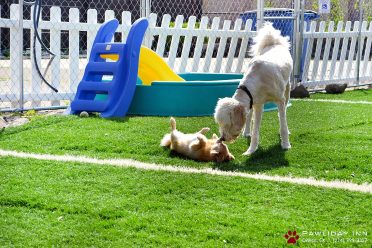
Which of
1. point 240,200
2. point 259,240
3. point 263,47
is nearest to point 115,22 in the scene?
point 263,47

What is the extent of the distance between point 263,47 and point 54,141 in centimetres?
234

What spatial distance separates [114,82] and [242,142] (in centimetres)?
201

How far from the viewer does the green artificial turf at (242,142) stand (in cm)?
502

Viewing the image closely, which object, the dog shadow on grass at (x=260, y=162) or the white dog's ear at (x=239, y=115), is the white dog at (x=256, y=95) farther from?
the dog shadow on grass at (x=260, y=162)

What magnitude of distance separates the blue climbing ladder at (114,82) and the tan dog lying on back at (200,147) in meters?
1.88

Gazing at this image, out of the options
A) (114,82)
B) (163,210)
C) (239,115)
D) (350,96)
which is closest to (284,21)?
(350,96)

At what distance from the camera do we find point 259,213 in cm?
373

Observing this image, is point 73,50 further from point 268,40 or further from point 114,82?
point 268,40

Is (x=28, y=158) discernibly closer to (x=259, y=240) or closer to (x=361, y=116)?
(x=259, y=240)

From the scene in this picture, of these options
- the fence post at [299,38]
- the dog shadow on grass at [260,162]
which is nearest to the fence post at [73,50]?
the dog shadow on grass at [260,162]

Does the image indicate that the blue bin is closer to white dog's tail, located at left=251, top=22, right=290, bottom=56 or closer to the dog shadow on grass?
white dog's tail, located at left=251, top=22, right=290, bottom=56

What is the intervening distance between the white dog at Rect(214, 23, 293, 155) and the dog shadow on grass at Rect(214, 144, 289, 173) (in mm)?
111

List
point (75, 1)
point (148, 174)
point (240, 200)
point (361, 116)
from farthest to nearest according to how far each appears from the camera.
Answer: point (75, 1) → point (361, 116) → point (148, 174) → point (240, 200)

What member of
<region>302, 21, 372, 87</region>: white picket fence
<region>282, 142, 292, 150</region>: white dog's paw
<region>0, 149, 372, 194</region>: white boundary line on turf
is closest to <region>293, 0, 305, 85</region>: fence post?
<region>302, 21, 372, 87</region>: white picket fence
